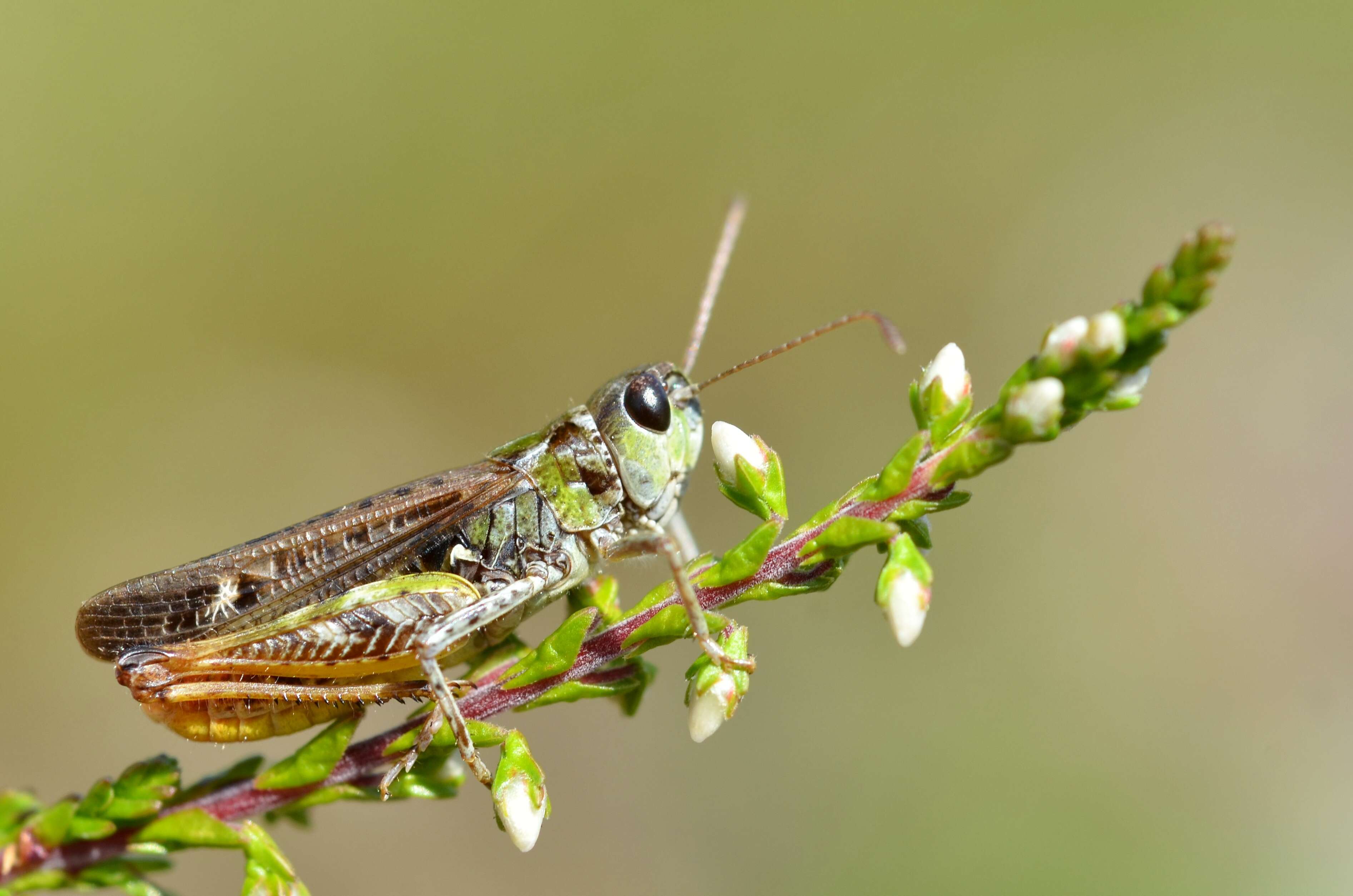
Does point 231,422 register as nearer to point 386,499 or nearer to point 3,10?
point 3,10

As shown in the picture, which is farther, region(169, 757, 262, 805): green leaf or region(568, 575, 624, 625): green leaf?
region(568, 575, 624, 625): green leaf

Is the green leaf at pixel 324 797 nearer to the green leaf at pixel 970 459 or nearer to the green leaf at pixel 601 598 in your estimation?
the green leaf at pixel 601 598

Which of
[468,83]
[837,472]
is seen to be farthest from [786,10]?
[837,472]

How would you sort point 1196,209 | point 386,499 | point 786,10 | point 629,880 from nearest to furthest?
point 386,499, point 629,880, point 1196,209, point 786,10

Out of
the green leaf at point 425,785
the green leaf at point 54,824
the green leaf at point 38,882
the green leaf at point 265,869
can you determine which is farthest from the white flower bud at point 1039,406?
the green leaf at point 38,882

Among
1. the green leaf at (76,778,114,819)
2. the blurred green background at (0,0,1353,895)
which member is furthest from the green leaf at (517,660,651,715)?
the blurred green background at (0,0,1353,895)

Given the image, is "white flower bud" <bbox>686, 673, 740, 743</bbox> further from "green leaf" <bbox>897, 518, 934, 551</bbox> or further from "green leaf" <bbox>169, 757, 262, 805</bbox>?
"green leaf" <bbox>169, 757, 262, 805</bbox>

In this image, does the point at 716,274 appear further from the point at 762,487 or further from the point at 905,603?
the point at 905,603
